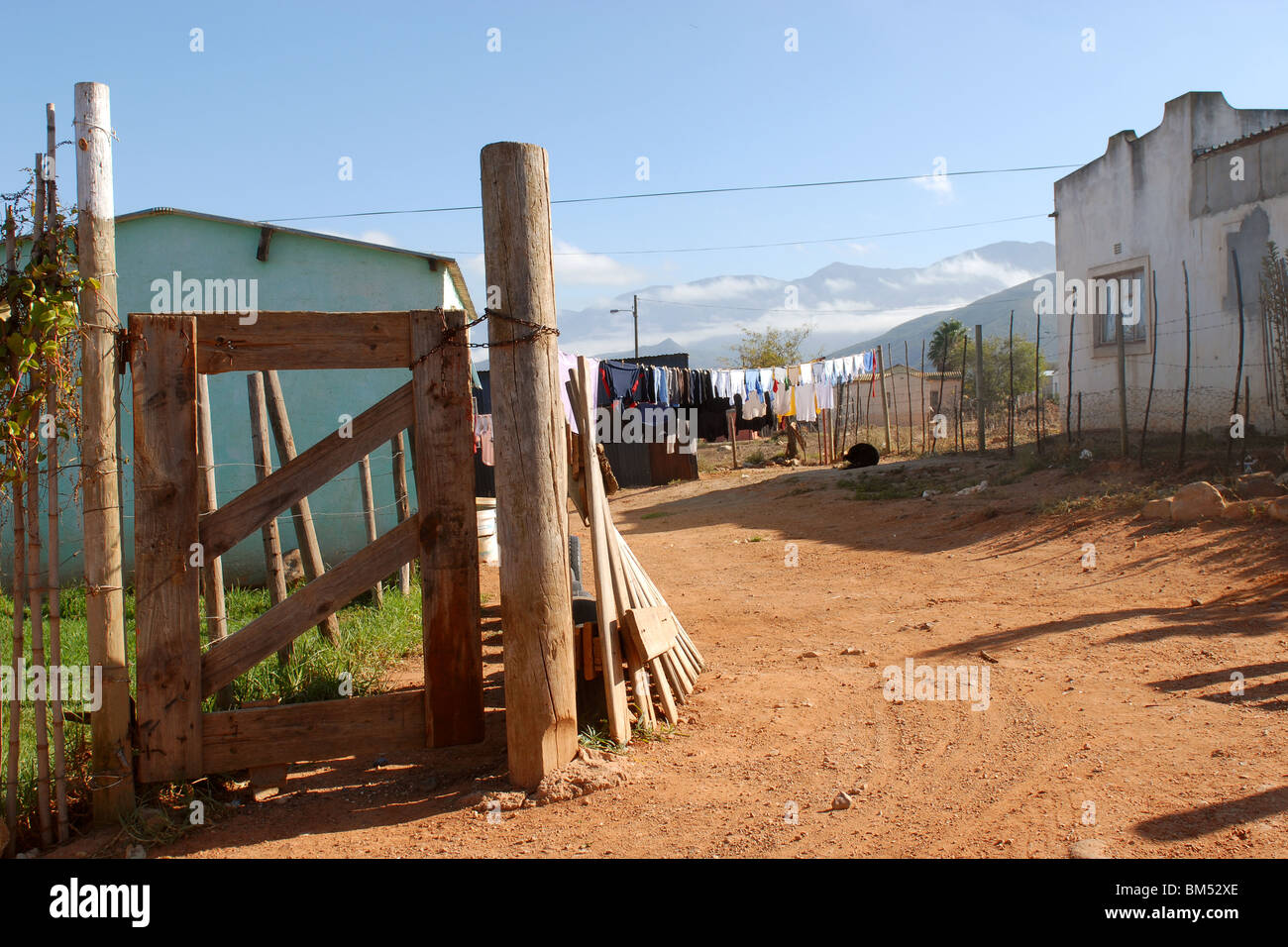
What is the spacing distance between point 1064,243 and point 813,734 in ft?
51.4

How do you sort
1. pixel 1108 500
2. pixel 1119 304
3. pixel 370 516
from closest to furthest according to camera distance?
pixel 370 516 < pixel 1108 500 < pixel 1119 304

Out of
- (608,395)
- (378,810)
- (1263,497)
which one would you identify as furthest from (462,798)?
(608,395)

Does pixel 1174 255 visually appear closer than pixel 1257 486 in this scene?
No

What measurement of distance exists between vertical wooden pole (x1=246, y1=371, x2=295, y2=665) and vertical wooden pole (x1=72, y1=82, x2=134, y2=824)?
1.74 metres

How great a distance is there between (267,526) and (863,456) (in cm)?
1496

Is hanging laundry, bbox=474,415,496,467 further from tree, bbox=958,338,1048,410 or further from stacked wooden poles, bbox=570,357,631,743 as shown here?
tree, bbox=958,338,1048,410

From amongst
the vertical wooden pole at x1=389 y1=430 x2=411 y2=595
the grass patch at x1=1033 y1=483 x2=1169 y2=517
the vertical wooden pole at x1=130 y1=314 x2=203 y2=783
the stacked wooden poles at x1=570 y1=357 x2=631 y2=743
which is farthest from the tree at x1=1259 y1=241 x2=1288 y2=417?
the vertical wooden pole at x1=130 y1=314 x2=203 y2=783

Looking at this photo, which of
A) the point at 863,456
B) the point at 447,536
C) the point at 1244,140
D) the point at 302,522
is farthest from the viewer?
the point at 863,456

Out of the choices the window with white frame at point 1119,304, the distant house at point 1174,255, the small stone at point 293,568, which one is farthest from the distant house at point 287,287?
the window with white frame at point 1119,304

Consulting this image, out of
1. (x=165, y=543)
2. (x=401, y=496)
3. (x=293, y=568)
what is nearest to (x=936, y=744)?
(x=165, y=543)

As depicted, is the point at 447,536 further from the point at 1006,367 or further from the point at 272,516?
the point at 1006,367

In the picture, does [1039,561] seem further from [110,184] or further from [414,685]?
[110,184]

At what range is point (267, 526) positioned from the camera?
6793mm

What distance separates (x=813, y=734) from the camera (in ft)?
16.3
